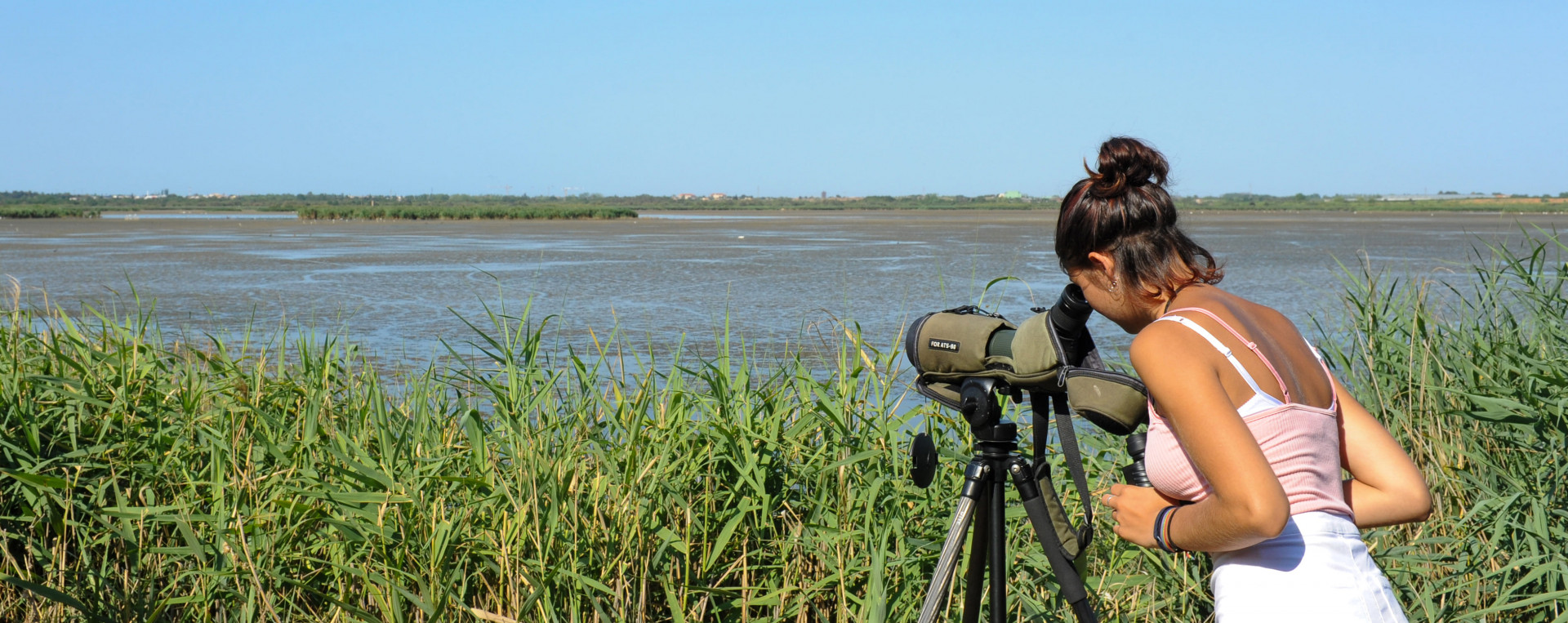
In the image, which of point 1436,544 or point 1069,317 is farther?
point 1436,544

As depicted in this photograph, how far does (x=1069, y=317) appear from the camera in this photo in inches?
66.0

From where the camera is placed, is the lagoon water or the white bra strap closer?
the white bra strap

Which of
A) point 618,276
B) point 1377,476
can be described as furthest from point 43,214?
point 1377,476

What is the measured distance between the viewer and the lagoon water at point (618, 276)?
9398 millimetres

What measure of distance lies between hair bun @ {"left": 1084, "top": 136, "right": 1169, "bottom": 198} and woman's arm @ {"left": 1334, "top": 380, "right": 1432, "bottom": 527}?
44 cm

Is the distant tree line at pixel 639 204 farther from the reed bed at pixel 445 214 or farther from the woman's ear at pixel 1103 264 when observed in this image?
the woman's ear at pixel 1103 264

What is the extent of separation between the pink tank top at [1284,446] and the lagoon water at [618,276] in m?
0.57

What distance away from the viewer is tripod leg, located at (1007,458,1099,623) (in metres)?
1.83

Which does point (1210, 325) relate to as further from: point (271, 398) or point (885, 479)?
point (271, 398)

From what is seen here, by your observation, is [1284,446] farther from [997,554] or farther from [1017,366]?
[997,554]

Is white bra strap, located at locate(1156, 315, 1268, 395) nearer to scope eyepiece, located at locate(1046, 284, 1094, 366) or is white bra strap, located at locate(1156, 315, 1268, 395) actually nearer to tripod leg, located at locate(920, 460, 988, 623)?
scope eyepiece, located at locate(1046, 284, 1094, 366)

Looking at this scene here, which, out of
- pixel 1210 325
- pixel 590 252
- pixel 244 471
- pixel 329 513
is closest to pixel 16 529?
pixel 244 471

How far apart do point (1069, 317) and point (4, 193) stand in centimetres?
15440

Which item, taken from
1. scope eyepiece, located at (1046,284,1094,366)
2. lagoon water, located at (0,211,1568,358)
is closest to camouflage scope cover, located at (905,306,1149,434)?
scope eyepiece, located at (1046,284,1094,366)
